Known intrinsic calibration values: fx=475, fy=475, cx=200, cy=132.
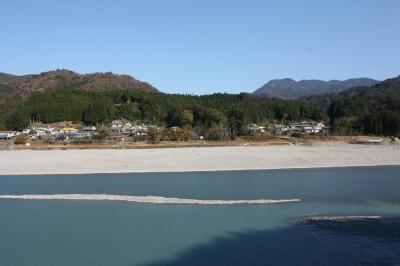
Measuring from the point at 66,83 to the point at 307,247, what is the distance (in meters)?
139

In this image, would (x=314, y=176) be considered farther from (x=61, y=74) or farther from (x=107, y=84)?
(x=61, y=74)

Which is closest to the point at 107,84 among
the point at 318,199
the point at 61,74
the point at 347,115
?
the point at 61,74

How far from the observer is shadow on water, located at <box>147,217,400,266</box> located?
35.4 feet

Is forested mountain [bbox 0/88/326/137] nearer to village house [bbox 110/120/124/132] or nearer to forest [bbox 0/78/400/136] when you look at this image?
forest [bbox 0/78/400/136]

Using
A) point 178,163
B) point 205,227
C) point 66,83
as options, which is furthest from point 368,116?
point 66,83

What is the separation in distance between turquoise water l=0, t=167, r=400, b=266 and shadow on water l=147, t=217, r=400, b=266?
0.02 meters

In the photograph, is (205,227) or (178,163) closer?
(205,227)

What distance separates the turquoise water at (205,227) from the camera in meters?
11.4

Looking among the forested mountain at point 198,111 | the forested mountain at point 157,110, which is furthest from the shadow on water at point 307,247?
the forested mountain at point 157,110

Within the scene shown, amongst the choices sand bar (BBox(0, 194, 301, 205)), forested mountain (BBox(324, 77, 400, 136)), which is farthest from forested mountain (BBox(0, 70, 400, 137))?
sand bar (BBox(0, 194, 301, 205))

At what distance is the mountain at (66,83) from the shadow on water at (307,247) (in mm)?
123591

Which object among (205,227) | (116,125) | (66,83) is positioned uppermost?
(66,83)

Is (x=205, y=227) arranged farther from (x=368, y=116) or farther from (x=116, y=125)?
(x=116, y=125)

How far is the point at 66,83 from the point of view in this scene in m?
143
